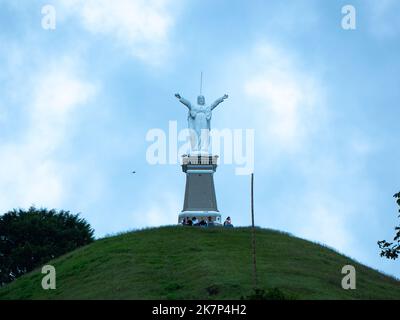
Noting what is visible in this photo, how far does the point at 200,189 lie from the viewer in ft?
253

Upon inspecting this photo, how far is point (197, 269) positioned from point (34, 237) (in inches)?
1204

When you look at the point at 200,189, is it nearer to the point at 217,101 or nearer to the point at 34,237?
the point at 217,101

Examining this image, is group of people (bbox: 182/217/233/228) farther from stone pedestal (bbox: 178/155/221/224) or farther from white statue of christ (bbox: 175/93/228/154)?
white statue of christ (bbox: 175/93/228/154)

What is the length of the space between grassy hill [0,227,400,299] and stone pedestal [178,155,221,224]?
4.96 metres

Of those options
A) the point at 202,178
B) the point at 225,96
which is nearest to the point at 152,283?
the point at 202,178

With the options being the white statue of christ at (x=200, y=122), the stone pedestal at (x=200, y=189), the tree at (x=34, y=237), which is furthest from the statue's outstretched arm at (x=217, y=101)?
the tree at (x=34, y=237)

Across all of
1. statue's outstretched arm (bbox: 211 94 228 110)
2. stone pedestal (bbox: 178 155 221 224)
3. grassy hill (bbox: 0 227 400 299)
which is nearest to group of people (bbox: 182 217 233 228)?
stone pedestal (bbox: 178 155 221 224)

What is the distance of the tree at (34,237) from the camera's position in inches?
3226

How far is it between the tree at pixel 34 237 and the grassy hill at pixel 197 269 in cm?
1160

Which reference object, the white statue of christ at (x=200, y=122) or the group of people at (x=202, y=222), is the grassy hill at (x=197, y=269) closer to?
the group of people at (x=202, y=222)

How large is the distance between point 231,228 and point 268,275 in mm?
18253
